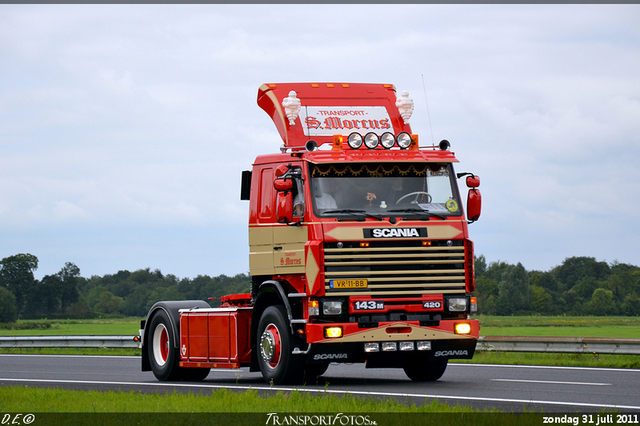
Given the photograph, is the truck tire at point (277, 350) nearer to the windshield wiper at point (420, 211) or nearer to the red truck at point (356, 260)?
the red truck at point (356, 260)

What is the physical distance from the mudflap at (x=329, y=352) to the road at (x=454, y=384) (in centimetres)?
41

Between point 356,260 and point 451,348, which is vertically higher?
point 356,260

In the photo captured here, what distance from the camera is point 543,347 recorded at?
20.3 meters

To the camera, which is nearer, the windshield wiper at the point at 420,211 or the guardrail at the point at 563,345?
the windshield wiper at the point at 420,211

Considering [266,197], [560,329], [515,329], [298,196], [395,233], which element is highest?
[266,197]

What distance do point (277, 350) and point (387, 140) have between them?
3.79 meters

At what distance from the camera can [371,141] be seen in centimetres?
1461

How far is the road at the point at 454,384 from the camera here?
1147 centimetres

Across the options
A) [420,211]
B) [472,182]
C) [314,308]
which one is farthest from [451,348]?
[472,182]

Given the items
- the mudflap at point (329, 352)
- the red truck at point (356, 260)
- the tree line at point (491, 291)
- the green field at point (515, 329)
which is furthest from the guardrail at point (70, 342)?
the tree line at point (491, 291)

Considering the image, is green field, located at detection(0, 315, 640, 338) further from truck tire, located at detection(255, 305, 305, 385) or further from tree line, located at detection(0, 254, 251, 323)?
truck tire, located at detection(255, 305, 305, 385)

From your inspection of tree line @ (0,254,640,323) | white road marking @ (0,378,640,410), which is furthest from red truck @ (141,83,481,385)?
tree line @ (0,254,640,323)

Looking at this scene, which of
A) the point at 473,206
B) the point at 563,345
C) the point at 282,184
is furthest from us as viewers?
the point at 563,345

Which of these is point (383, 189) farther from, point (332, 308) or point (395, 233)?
point (332, 308)
